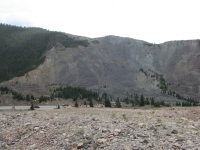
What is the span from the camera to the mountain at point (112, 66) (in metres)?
104

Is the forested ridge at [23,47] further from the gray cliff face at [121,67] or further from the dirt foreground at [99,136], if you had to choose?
the dirt foreground at [99,136]

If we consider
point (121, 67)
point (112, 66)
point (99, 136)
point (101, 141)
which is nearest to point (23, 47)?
point (112, 66)

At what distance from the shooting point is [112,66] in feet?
420

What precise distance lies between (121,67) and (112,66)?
5128 millimetres

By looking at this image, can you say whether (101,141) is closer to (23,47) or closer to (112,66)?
(112,66)

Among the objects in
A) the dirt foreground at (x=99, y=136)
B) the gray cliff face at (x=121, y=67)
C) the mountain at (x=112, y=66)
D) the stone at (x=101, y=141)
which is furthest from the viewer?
the gray cliff face at (x=121, y=67)

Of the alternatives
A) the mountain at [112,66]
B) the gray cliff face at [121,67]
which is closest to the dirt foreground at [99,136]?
the mountain at [112,66]

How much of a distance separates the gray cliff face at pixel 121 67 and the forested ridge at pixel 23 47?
6.69 m

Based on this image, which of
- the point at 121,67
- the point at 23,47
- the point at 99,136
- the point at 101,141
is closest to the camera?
the point at 101,141

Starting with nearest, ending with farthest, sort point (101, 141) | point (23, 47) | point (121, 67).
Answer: point (101, 141) < point (121, 67) < point (23, 47)

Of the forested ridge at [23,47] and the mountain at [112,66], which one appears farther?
the forested ridge at [23,47]

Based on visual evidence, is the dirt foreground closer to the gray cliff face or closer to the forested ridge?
the gray cliff face

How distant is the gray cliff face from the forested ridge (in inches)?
263

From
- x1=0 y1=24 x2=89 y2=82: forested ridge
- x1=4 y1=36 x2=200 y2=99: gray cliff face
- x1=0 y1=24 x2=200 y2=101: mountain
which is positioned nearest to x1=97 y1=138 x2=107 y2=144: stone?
x1=0 y1=24 x2=200 y2=101: mountain
